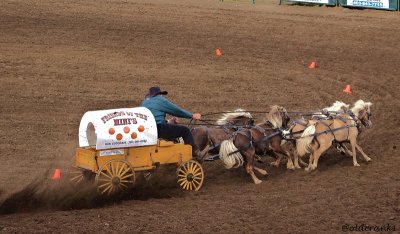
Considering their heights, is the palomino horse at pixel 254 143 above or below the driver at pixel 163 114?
below

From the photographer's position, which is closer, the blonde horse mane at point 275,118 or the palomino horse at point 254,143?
the palomino horse at point 254,143

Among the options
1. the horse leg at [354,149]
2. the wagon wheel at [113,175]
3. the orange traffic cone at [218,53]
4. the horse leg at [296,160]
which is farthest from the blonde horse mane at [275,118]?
the orange traffic cone at [218,53]

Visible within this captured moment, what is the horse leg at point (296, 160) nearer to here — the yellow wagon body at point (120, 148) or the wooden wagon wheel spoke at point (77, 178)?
the yellow wagon body at point (120, 148)

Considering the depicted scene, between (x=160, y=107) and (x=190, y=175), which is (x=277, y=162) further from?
(x=160, y=107)

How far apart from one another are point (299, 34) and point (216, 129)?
12516 millimetres

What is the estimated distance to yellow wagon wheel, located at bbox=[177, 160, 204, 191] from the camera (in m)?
13.7

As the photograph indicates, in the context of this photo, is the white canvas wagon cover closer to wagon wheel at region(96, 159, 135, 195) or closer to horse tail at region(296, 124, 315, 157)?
wagon wheel at region(96, 159, 135, 195)

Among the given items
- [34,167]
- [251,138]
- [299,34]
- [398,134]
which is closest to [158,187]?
[251,138]

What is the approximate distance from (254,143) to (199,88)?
6.29 m

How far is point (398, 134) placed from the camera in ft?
58.3

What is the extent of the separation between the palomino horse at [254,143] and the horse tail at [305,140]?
296mm

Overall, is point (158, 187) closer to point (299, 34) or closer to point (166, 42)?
point (166, 42)

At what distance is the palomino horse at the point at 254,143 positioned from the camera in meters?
14.5

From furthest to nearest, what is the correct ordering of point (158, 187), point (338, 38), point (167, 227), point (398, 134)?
point (338, 38), point (398, 134), point (158, 187), point (167, 227)
